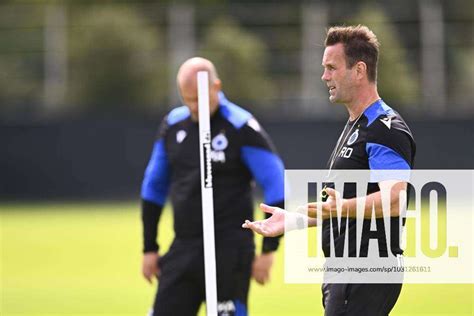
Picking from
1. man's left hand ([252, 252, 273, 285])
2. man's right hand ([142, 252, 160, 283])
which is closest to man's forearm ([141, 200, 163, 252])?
man's right hand ([142, 252, 160, 283])

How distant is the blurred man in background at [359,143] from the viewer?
523 centimetres

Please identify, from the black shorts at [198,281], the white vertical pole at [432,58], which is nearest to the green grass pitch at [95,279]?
the black shorts at [198,281]

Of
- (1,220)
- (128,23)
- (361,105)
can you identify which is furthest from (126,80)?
(361,105)

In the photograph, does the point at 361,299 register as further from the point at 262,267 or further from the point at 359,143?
the point at 262,267

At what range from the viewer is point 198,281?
7.32m

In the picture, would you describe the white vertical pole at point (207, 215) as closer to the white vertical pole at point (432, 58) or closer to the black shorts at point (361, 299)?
the black shorts at point (361, 299)

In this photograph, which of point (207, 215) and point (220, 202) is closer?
point (207, 215)

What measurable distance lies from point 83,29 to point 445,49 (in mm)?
10297

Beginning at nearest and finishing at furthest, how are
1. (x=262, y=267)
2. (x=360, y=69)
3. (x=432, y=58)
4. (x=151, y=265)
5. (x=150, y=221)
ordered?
1. (x=360, y=69)
2. (x=262, y=267)
3. (x=151, y=265)
4. (x=150, y=221)
5. (x=432, y=58)

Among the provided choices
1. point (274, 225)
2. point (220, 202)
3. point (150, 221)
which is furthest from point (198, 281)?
point (274, 225)

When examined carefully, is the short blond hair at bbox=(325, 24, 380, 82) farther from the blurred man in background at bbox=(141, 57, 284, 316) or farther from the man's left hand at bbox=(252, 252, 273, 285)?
the man's left hand at bbox=(252, 252, 273, 285)

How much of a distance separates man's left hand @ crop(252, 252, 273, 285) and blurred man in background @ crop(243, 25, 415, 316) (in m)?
1.86

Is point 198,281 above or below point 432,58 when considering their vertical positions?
below

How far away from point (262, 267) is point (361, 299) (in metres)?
2.16
